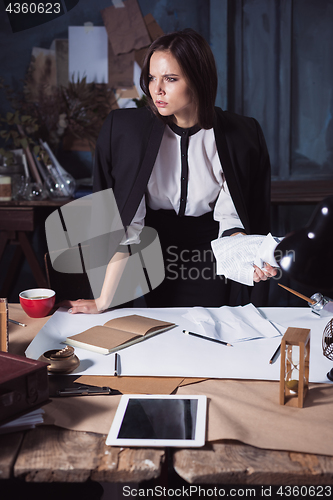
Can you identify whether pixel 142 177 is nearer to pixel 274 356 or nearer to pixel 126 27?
pixel 274 356

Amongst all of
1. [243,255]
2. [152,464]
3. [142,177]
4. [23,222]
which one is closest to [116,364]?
[152,464]

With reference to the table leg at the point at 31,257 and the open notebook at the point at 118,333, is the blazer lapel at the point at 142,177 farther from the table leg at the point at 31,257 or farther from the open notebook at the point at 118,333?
the table leg at the point at 31,257

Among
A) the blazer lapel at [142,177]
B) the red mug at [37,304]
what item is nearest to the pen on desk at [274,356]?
the red mug at [37,304]

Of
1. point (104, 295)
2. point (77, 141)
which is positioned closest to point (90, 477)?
point (104, 295)

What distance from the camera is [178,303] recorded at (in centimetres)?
218

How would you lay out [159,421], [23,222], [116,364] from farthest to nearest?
[23,222] → [116,364] → [159,421]

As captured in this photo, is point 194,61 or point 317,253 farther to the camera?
point 194,61

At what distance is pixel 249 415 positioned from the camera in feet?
3.11

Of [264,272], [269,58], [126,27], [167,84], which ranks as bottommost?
[264,272]

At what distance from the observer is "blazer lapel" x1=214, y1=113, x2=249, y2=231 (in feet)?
6.03

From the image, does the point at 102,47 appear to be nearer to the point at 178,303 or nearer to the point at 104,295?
the point at 178,303

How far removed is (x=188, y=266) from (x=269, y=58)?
1726mm

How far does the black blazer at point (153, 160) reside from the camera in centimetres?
184

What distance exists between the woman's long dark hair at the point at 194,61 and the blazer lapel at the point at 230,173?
131 millimetres
